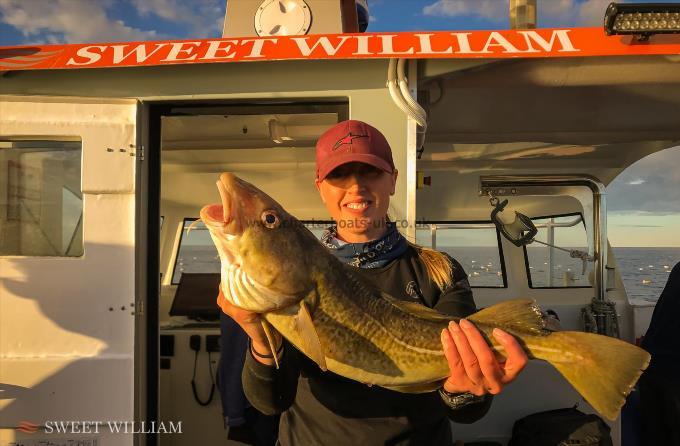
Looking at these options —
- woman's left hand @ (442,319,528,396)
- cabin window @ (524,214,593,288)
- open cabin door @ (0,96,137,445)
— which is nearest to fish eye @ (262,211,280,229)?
woman's left hand @ (442,319,528,396)

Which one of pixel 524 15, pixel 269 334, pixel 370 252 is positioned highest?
pixel 524 15

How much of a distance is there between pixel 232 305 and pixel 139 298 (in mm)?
2152

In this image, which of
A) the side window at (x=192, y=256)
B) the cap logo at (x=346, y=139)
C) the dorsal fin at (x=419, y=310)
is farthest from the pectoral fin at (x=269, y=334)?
the side window at (x=192, y=256)

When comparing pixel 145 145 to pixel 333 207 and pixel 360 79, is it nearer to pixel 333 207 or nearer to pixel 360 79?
pixel 360 79

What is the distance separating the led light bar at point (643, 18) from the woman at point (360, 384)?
1962mm

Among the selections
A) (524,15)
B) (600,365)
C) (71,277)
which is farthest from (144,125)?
(600,365)

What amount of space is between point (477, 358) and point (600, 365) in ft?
1.58

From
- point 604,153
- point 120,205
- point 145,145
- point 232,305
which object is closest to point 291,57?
point 145,145

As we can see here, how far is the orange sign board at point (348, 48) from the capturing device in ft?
10.6

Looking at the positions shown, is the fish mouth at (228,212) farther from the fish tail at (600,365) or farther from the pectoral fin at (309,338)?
the fish tail at (600,365)

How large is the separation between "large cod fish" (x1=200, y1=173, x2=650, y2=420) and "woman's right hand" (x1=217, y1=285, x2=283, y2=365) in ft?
0.10

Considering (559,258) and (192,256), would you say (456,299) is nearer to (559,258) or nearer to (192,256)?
(559,258)

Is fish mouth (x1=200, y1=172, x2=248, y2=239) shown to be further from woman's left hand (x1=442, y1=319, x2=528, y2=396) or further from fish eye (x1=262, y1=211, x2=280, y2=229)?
woman's left hand (x1=442, y1=319, x2=528, y2=396)

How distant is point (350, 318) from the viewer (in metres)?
1.91
